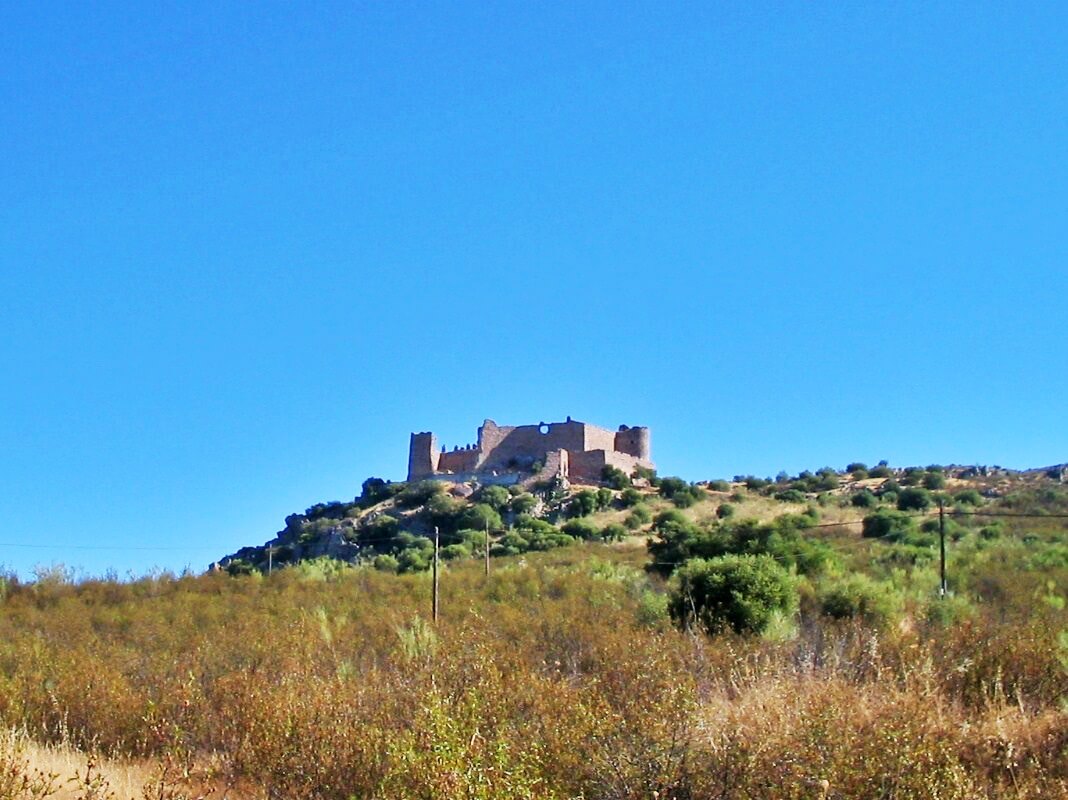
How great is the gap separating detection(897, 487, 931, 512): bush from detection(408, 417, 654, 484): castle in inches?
875

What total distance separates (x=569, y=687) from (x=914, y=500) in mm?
41464

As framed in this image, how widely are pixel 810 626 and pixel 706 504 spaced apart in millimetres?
43165

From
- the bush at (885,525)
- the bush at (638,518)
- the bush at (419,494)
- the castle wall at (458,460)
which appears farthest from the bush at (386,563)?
the castle wall at (458,460)

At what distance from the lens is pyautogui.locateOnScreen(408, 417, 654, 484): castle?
68000 millimetres

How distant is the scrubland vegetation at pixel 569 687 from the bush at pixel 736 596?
5 centimetres

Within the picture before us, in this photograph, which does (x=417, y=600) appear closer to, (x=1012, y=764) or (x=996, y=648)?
(x=996, y=648)

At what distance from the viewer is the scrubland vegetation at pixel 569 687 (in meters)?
6.67

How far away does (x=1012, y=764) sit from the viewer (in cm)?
721

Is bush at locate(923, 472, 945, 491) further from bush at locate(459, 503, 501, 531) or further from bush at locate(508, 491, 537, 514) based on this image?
bush at locate(459, 503, 501, 531)

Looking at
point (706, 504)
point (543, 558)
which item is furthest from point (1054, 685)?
point (706, 504)

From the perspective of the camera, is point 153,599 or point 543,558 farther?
point 543,558

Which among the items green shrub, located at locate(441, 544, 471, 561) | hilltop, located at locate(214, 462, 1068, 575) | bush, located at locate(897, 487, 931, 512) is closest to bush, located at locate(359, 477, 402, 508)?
hilltop, located at locate(214, 462, 1068, 575)

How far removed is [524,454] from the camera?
71.0 m

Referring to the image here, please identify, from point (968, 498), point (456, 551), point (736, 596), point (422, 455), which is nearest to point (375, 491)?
point (422, 455)
